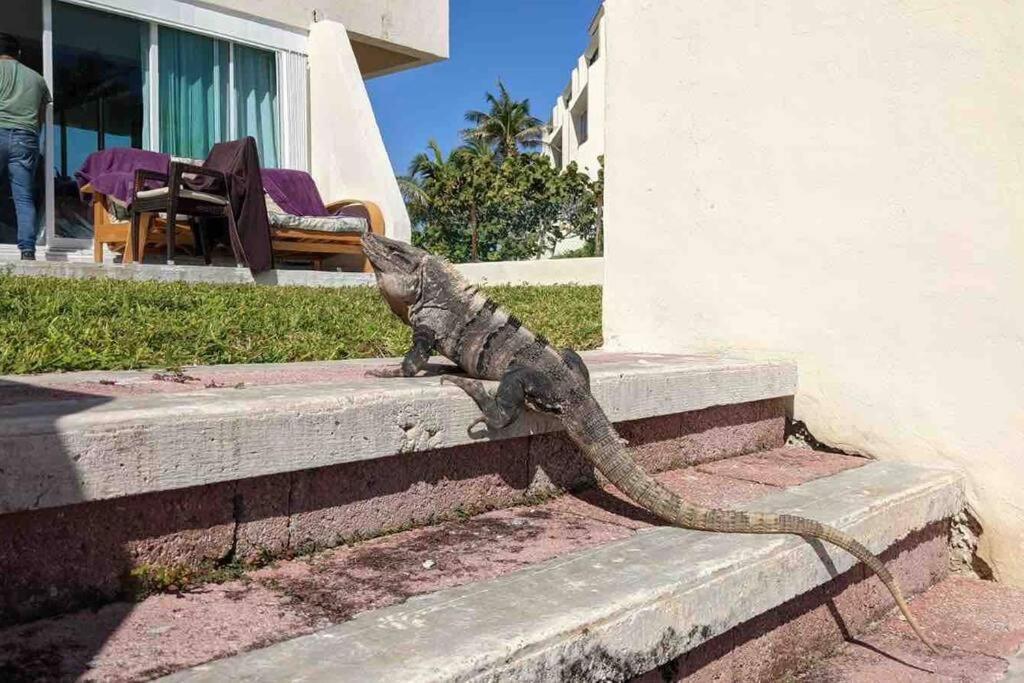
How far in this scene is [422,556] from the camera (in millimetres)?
2324

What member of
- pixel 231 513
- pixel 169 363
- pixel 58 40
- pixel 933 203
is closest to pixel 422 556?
pixel 231 513

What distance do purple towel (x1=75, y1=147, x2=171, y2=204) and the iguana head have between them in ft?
18.2

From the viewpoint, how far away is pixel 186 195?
312 inches

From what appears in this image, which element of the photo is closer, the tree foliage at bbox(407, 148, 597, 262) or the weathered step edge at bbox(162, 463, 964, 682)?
the weathered step edge at bbox(162, 463, 964, 682)

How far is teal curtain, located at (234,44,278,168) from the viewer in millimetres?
11352

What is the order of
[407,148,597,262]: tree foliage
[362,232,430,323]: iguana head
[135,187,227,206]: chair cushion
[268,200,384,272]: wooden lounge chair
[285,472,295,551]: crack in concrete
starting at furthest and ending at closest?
[407,148,597,262]: tree foliage < [268,200,384,272]: wooden lounge chair < [135,187,227,206]: chair cushion < [362,232,430,323]: iguana head < [285,472,295,551]: crack in concrete

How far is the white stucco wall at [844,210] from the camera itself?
3.59 meters

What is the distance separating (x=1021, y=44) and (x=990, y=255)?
86 centimetres

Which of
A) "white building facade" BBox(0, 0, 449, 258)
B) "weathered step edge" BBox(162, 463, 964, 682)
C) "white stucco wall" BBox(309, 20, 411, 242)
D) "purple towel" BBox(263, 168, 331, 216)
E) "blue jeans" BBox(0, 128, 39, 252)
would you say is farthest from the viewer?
"white stucco wall" BBox(309, 20, 411, 242)

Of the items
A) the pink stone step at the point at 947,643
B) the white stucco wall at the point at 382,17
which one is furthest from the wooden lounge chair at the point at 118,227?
the pink stone step at the point at 947,643

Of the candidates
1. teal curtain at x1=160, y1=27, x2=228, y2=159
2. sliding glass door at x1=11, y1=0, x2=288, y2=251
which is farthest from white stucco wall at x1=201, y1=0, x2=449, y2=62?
teal curtain at x1=160, y1=27, x2=228, y2=159

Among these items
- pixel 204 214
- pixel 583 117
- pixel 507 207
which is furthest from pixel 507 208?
pixel 204 214

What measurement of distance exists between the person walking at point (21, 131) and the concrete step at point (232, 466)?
→ 19.9 feet

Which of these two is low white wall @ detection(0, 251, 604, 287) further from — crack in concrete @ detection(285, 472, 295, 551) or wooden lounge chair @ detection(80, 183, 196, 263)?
crack in concrete @ detection(285, 472, 295, 551)
